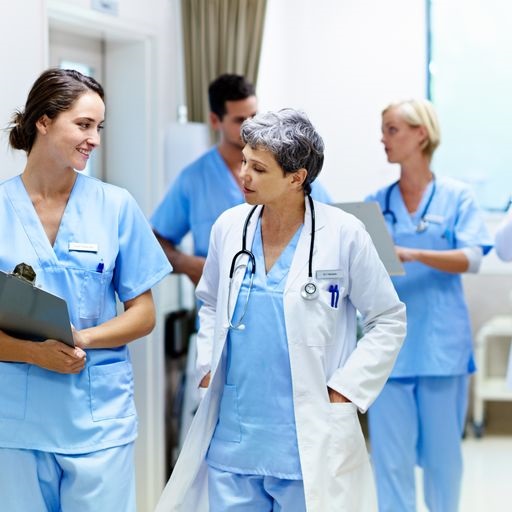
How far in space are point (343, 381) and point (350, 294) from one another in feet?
0.69

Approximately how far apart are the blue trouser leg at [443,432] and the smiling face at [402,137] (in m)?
0.79

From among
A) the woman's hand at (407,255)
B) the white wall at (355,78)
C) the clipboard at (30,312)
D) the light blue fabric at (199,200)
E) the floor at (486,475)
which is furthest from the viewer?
the white wall at (355,78)

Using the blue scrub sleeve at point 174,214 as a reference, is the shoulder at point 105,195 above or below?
above

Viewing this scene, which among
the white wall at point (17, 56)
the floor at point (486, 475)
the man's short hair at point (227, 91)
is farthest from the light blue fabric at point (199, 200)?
the floor at point (486, 475)

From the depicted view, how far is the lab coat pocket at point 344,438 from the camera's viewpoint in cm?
216

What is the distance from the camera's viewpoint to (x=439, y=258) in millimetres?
3199

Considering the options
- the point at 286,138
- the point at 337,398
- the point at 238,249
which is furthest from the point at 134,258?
the point at 337,398

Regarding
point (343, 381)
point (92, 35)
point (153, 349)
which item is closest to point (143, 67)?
point (92, 35)

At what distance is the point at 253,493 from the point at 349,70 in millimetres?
3764

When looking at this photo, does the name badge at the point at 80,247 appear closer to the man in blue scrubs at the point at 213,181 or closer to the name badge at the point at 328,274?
the name badge at the point at 328,274

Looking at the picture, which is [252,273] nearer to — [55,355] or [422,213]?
[55,355]

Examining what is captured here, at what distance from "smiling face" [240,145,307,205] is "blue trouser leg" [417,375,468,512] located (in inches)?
52.8

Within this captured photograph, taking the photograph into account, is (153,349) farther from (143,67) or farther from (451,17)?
(451,17)

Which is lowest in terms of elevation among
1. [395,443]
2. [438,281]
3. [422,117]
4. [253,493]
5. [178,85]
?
[395,443]
